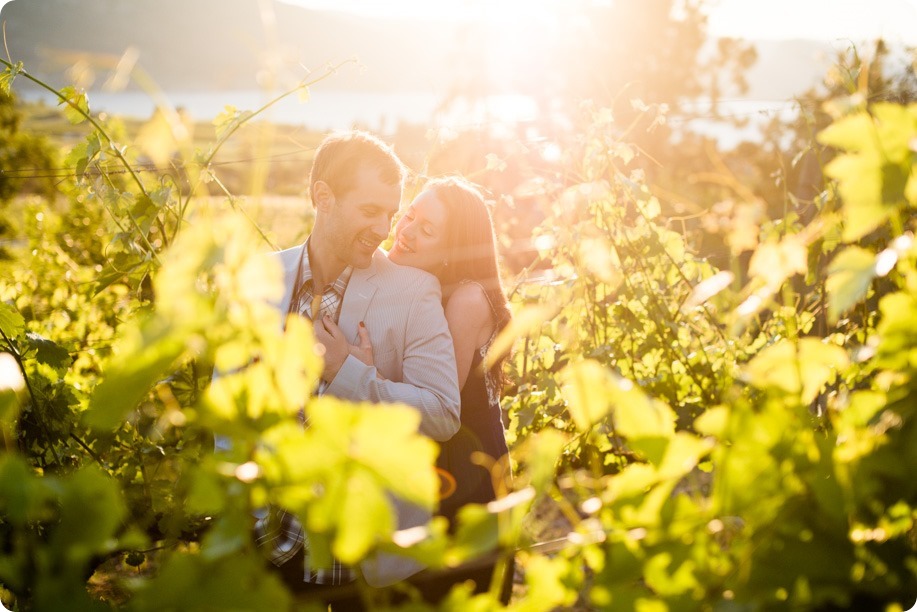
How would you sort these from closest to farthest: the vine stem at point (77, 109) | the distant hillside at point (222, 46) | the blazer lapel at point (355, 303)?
the distant hillside at point (222, 46) < the vine stem at point (77, 109) < the blazer lapel at point (355, 303)

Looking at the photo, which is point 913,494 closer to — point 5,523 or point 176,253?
point 176,253

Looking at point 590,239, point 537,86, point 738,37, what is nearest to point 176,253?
point 590,239

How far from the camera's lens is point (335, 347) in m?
1.85

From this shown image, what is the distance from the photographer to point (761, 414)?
0.55 m

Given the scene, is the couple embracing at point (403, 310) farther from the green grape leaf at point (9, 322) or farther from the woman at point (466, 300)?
the green grape leaf at point (9, 322)

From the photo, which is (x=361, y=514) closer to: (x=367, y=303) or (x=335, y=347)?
(x=335, y=347)

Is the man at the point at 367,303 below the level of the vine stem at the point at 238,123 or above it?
below

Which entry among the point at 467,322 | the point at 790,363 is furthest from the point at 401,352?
the point at 790,363

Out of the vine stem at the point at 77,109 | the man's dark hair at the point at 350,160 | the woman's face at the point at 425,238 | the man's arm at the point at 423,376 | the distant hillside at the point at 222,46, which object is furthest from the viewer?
the woman's face at the point at 425,238

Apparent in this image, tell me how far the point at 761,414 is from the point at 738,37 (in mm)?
25839

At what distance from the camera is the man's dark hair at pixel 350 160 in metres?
2.17


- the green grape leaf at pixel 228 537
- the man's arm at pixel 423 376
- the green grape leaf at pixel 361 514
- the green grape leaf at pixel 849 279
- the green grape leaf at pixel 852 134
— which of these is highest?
the green grape leaf at pixel 852 134

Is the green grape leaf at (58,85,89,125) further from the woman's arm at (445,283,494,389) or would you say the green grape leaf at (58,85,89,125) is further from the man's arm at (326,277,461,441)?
the woman's arm at (445,283,494,389)

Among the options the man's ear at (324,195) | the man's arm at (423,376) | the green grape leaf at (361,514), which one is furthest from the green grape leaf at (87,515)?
the man's ear at (324,195)
